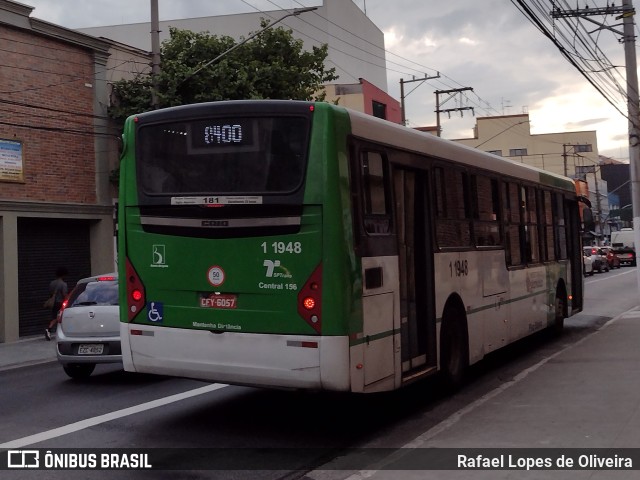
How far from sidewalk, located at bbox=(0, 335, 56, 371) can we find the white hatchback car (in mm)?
3619

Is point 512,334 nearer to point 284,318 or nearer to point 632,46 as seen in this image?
point 284,318

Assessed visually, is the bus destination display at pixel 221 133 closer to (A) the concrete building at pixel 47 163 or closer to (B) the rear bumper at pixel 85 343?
(B) the rear bumper at pixel 85 343

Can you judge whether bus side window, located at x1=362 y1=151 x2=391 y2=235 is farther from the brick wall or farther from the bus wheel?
the brick wall

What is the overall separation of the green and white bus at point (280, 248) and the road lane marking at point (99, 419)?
104 cm

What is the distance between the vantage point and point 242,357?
7.12 meters

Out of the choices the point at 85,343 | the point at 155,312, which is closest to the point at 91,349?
the point at 85,343

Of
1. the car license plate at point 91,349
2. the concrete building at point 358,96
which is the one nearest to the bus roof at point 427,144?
the car license plate at point 91,349

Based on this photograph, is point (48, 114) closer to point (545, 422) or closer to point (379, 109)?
point (545, 422)

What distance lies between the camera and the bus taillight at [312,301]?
6863mm

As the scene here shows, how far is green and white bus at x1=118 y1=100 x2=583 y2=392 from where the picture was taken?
6.91 meters

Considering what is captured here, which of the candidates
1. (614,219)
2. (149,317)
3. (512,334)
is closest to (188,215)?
(149,317)

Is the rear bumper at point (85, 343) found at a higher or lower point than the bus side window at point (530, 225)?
lower

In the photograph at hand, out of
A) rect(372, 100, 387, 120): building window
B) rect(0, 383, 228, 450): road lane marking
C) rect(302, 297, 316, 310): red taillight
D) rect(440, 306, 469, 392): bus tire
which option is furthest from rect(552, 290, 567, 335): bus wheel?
rect(372, 100, 387, 120): building window

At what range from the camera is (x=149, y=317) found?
25.2 feet
